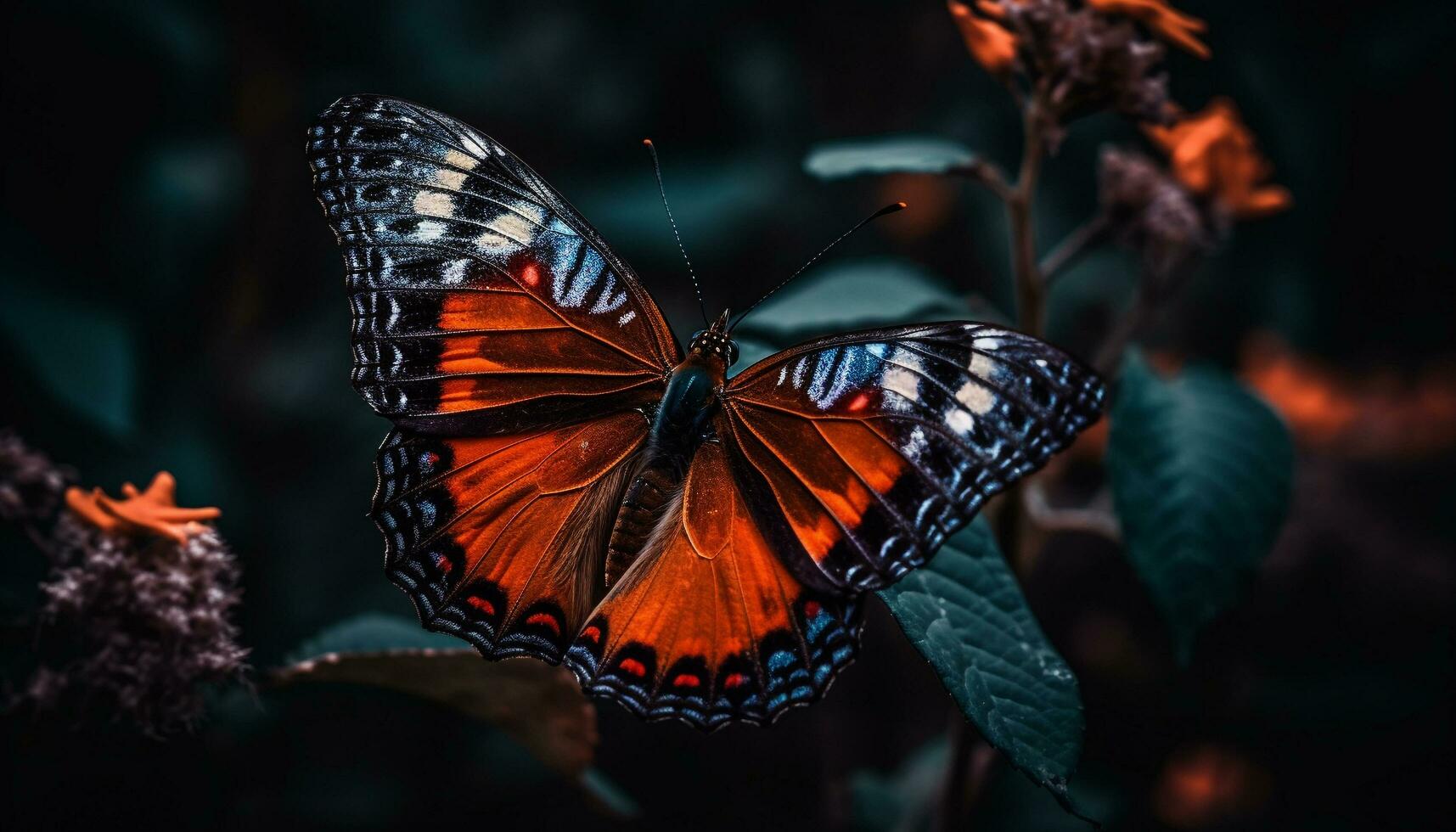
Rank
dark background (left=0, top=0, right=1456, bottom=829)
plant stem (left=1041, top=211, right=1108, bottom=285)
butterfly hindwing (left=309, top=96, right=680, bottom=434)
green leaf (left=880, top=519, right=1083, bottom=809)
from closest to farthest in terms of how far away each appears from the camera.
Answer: green leaf (left=880, top=519, right=1083, bottom=809) → butterfly hindwing (left=309, top=96, right=680, bottom=434) → plant stem (left=1041, top=211, right=1108, bottom=285) → dark background (left=0, top=0, right=1456, bottom=829)

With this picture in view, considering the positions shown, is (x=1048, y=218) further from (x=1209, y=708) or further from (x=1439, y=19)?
(x=1209, y=708)

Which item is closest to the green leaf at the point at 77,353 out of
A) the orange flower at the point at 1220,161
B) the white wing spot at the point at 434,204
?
the white wing spot at the point at 434,204

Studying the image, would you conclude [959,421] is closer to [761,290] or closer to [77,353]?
[77,353]

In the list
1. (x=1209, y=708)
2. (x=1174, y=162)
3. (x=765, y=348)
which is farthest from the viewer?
(x=1209, y=708)

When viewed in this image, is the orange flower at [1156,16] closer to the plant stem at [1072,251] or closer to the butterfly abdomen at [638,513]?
the plant stem at [1072,251]

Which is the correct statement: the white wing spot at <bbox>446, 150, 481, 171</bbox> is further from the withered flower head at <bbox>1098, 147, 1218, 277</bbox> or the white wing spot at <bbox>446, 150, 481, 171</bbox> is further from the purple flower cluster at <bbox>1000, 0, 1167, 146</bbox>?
the withered flower head at <bbox>1098, 147, 1218, 277</bbox>

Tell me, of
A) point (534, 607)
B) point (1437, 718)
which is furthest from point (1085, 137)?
point (534, 607)

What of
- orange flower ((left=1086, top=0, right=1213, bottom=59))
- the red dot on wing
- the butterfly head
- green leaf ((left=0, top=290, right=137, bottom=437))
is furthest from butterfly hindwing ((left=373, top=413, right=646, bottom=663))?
orange flower ((left=1086, top=0, right=1213, bottom=59))
